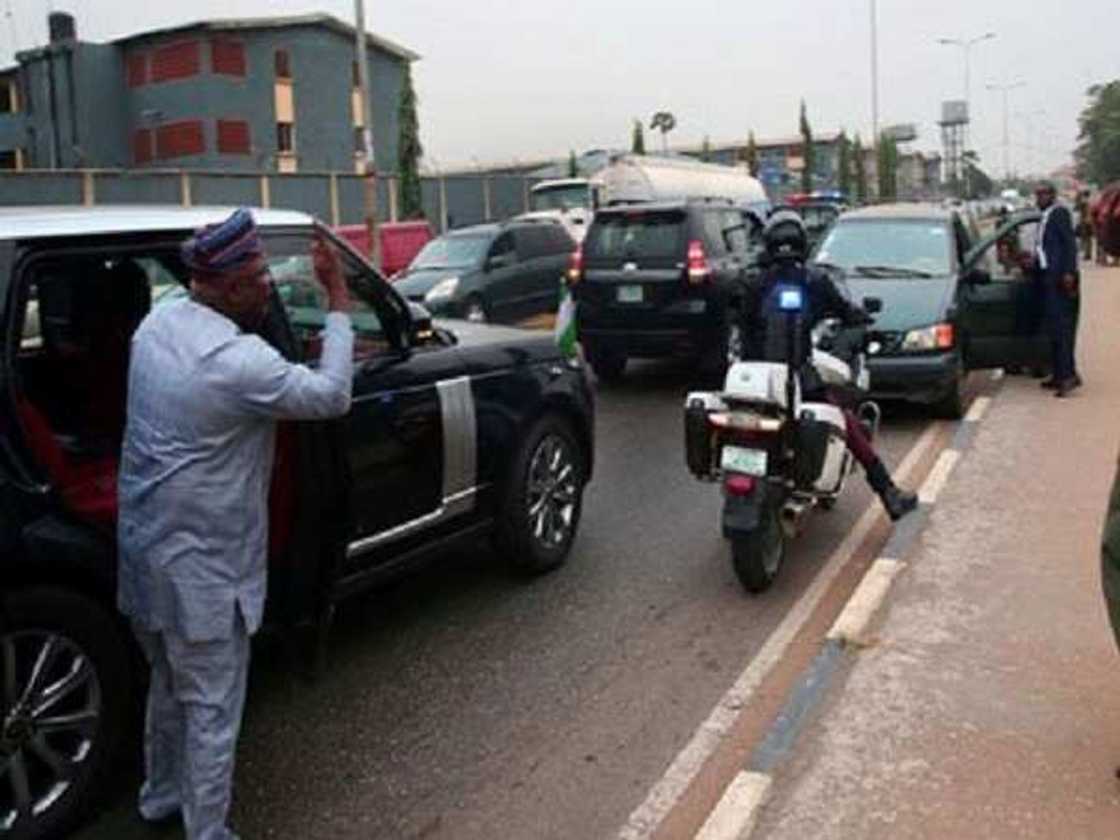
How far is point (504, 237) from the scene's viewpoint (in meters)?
19.1

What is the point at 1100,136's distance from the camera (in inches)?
3684

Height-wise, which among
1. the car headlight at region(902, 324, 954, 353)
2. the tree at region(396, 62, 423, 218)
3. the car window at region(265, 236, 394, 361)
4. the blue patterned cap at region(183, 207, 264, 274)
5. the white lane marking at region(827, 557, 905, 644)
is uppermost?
the tree at region(396, 62, 423, 218)

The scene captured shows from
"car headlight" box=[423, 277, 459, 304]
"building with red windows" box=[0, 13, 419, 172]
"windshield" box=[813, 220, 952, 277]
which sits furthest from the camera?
"building with red windows" box=[0, 13, 419, 172]

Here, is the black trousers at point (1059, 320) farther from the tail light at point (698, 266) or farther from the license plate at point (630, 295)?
the license plate at point (630, 295)

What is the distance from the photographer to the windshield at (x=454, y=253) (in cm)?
1864

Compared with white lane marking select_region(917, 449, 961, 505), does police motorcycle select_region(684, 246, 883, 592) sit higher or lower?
higher

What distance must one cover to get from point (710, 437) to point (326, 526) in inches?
106

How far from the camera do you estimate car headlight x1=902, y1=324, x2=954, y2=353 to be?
33.8 ft

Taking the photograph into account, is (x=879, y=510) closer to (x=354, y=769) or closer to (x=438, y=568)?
(x=438, y=568)

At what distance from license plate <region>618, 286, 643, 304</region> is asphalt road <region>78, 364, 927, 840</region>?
5156 millimetres

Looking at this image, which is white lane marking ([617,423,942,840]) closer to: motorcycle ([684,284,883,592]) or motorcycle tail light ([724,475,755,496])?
motorcycle ([684,284,883,592])

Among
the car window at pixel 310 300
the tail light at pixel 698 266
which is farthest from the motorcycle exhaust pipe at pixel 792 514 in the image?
the tail light at pixel 698 266

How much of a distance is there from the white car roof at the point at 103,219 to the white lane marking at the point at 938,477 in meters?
4.57

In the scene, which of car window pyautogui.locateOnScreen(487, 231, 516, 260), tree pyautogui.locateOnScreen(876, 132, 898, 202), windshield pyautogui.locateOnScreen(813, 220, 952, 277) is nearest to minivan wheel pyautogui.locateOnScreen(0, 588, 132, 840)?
windshield pyautogui.locateOnScreen(813, 220, 952, 277)
